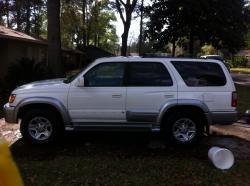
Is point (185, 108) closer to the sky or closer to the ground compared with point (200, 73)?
closer to the ground

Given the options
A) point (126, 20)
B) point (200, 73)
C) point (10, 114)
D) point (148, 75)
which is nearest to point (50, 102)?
point (10, 114)

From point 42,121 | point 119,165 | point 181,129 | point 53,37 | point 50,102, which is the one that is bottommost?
point 119,165

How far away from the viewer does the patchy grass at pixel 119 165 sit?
6.30m

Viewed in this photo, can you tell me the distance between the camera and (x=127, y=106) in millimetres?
8227

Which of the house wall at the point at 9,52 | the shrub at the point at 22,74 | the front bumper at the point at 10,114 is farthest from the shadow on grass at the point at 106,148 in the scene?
the house wall at the point at 9,52

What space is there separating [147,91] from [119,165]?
5.97ft

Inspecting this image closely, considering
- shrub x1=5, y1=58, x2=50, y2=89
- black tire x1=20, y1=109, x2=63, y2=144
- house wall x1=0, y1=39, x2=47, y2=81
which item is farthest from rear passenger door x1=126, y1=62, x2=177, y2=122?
house wall x1=0, y1=39, x2=47, y2=81

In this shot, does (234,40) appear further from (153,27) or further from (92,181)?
(92,181)

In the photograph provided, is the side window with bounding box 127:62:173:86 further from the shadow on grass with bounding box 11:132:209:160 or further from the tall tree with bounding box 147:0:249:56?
the tall tree with bounding box 147:0:249:56

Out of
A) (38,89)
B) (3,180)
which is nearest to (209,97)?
(38,89)

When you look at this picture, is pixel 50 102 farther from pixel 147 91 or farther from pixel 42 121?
pixel 147 91

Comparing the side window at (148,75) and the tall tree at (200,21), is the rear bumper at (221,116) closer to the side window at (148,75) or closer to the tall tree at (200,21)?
the side window at (148,75)

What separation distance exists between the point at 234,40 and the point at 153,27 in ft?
21.3

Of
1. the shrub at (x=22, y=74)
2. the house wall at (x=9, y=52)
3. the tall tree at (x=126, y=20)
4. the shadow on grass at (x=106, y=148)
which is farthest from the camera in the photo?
the tall tree at (x=126, y=20)
